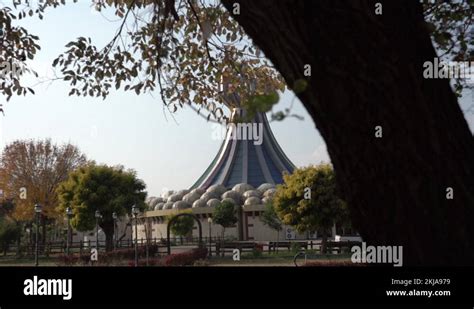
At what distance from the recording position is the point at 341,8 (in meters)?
2.18

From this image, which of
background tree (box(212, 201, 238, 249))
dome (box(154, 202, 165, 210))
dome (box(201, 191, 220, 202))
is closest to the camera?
background tree (box(212, 201, 238, 249))

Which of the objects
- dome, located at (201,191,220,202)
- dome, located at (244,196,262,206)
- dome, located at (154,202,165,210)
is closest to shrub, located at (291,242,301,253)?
dome, located at (244,196,262,206)

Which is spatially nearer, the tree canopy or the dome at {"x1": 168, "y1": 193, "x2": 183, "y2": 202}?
the tree canopy

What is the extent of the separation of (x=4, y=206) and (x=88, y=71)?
4005 cm

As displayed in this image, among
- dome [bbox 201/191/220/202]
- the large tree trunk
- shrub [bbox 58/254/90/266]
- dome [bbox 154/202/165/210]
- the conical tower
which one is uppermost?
the conical tower

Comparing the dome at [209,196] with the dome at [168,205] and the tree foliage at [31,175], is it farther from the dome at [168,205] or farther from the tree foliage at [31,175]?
the tree foliage at [31,175]

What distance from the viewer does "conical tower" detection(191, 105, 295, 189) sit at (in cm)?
7600

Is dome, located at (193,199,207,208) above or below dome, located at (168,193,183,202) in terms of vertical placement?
below

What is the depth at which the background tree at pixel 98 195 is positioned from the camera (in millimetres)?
34625

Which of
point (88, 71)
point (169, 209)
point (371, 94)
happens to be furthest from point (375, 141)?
point (169, 209)

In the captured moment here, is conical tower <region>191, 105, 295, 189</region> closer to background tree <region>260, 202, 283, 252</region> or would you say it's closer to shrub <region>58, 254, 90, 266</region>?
background tree <region>260, 202, 283, 252</region>

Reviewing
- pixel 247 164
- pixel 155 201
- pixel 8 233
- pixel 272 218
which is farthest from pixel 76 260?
pixel 247 164

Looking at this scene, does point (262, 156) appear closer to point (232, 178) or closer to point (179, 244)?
point (232, 178)

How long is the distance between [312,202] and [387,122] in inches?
1155
